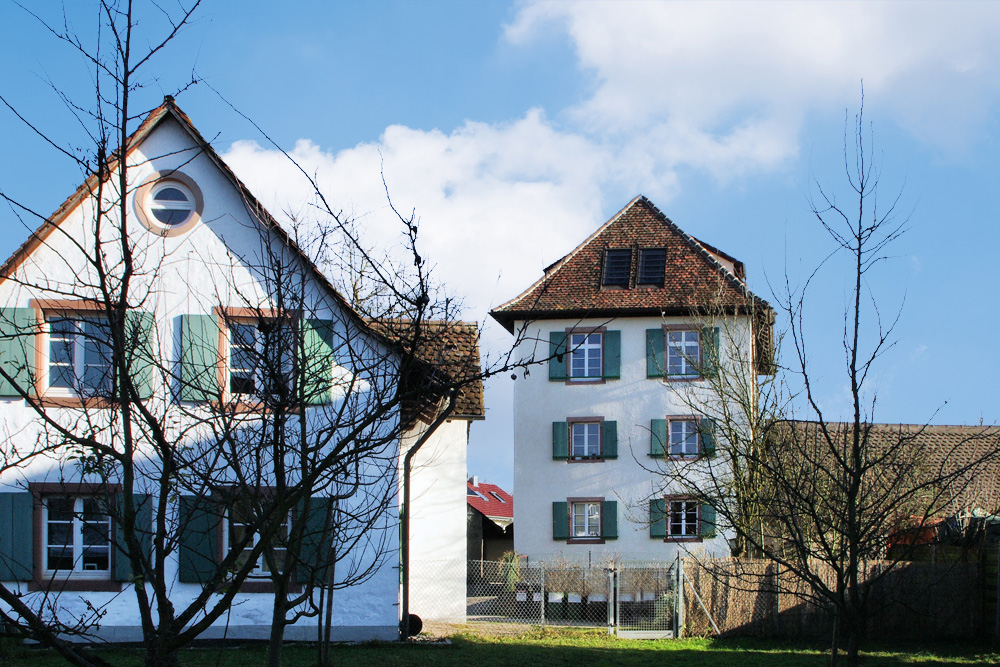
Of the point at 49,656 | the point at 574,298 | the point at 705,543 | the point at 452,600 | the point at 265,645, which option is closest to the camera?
the point at 49,656

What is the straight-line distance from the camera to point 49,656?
1393cm

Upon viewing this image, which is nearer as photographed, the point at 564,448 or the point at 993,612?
the point at 993,612

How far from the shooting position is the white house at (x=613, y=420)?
28.6m

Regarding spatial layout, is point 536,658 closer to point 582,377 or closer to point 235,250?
point 235,250

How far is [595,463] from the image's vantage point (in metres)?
29.4

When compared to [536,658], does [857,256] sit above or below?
above

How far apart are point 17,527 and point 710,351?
14425 millimetres

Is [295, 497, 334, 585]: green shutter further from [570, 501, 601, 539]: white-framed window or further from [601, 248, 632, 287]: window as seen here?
[601, 248, 632, 287]: window

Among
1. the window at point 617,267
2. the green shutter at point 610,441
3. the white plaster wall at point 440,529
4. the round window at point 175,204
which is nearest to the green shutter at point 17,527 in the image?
the round window at point 175,204

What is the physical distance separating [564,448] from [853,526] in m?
23.2

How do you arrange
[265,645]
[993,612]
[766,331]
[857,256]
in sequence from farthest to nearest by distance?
[766,331], [993,612], [265,645], [857,256]

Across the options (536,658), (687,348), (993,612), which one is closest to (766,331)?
(687,348)

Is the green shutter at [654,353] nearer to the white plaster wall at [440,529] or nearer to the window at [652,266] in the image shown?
the window at [652,266]

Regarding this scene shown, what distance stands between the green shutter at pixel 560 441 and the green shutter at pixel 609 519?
1.82m
